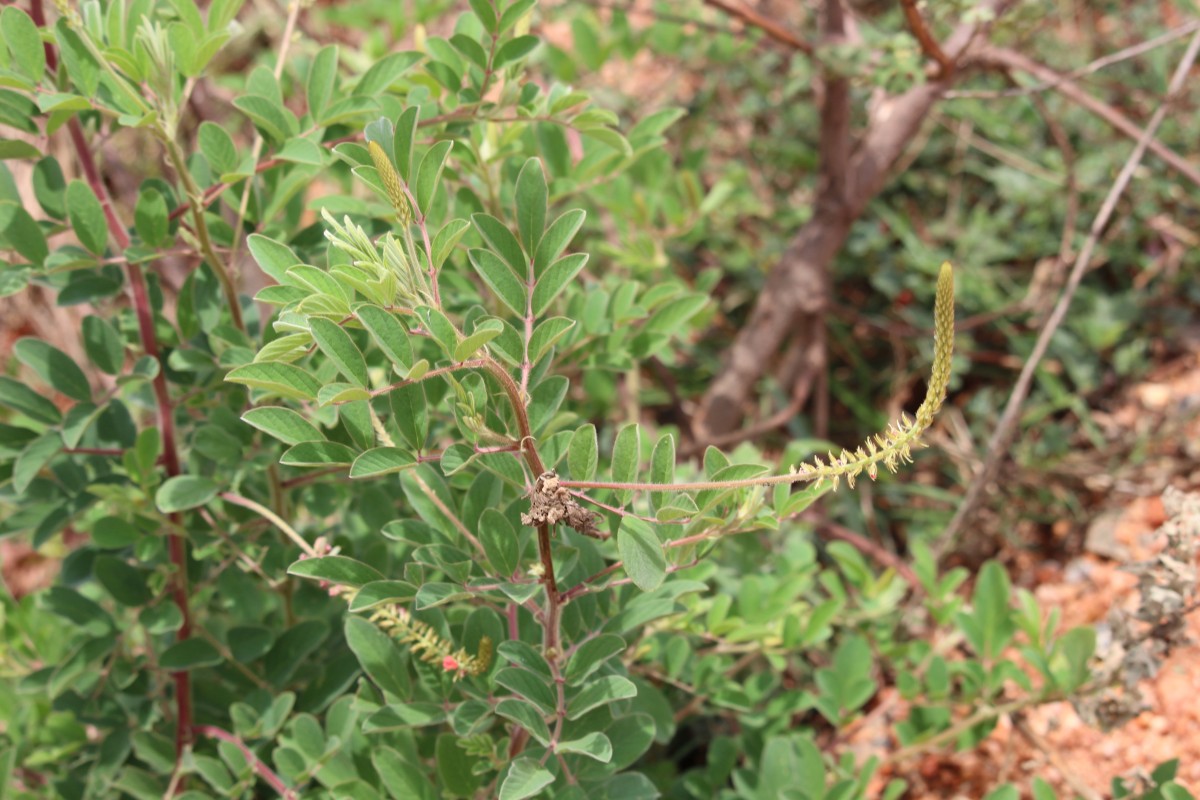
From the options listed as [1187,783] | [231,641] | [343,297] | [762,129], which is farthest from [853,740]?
[762,129]

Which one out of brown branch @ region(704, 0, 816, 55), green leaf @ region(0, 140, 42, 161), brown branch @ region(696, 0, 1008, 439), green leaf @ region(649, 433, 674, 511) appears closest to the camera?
green leaf @ region(649, 433, 674, 511)

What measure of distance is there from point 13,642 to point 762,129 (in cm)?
187

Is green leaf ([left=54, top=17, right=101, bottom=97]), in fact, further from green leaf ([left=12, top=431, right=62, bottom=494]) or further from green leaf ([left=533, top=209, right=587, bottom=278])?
green leaf ([left=533, top=209, right=587, bottom=278])

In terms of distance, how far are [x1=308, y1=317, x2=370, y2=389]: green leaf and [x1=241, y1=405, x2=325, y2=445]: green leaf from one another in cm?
8

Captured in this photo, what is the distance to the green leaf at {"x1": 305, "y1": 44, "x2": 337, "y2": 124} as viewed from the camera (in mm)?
1108

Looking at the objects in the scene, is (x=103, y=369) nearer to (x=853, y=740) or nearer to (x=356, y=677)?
(x=356, y=677)

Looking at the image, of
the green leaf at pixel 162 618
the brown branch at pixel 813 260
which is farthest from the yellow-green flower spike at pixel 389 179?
the brown branch at pixel 813 260

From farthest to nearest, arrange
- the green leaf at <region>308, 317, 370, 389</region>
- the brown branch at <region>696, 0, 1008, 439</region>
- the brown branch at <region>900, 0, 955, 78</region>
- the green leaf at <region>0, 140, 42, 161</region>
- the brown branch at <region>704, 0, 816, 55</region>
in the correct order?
the brown branch at <region>696, 0, 1008, 439</region>, the brown branch at <region>704, 0, 816, 55</region>, the brown branch at <region>900, 0, 955, 78</region>, the green leaf at <region>0, 140, 42, 161</region>, the green leaf at <region>308, 317, 370, 389</region>

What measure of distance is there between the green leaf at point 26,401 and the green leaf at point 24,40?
0.33m

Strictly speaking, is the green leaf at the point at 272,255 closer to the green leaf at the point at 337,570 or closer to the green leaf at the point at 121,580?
the green leaf at the point at 337,570

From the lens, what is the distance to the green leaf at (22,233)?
107cm

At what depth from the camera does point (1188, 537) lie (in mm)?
1165

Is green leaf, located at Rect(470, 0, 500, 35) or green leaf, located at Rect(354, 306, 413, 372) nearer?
green leaf, located at Rect(354, 306, 413, 372)

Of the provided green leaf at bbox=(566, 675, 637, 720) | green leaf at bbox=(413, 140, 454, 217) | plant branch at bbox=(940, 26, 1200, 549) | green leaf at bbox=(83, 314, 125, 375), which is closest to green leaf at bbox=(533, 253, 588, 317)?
green leaf at bbox=(413, 140, 454, 217)
